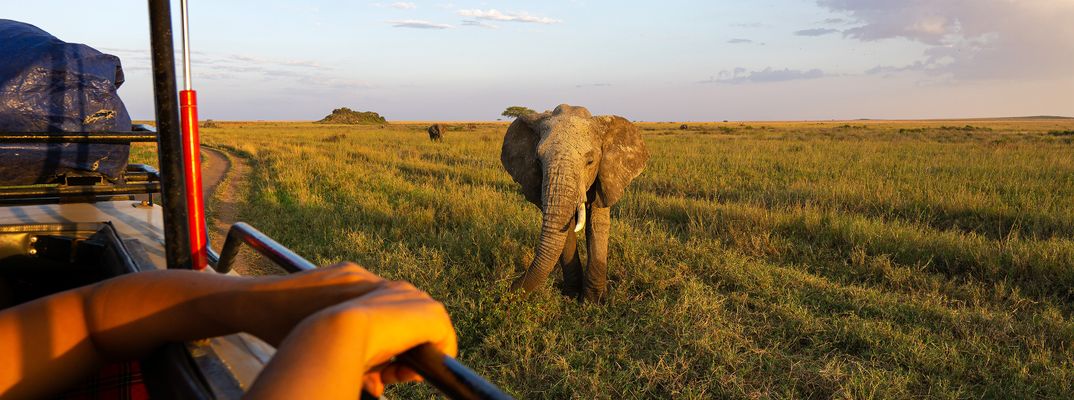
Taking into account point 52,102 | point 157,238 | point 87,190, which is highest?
point 52,102

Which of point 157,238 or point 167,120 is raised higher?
A: point 167,120

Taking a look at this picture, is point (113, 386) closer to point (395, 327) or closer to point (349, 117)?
point (395, 327)

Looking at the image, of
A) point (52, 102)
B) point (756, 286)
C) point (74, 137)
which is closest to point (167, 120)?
point (74, 137)

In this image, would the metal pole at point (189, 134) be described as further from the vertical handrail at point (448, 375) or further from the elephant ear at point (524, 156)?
the elephant ear at point (524, 156)

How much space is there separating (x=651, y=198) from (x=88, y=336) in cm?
821

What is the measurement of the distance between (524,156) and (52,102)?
3.14 metres

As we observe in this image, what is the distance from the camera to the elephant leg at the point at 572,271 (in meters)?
5.04

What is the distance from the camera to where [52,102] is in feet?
9.25

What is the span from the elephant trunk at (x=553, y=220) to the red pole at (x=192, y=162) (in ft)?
9.69

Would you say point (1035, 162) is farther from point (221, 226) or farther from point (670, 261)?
point (221, 226)

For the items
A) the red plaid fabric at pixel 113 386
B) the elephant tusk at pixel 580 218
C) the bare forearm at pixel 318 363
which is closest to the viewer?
the bare forearm at pixel 318 363

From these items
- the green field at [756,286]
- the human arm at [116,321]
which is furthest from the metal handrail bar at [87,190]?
the human arm at [116,321]

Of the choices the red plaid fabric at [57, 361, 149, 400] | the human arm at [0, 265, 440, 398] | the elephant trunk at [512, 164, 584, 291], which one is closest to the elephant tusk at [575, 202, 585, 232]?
the elephant trunk at [512, 164, 584, 291]

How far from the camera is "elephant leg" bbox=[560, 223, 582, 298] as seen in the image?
198 inches
